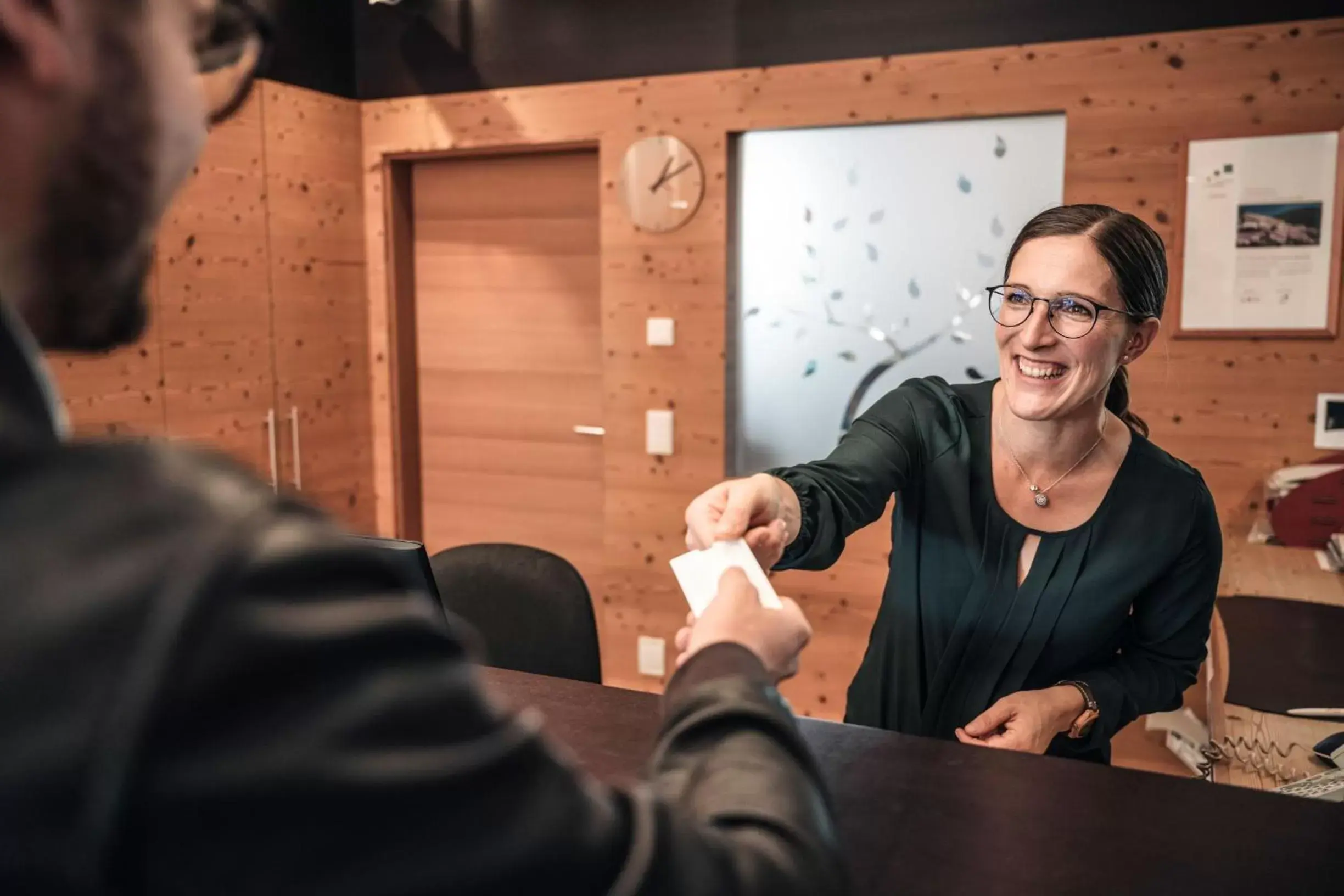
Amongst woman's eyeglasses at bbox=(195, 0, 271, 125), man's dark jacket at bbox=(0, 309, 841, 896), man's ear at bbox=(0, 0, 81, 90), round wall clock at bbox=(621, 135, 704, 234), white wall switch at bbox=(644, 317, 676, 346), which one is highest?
round wall clock at bbox=(621, 135, 704, 234)

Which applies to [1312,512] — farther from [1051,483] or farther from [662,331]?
[662,331]

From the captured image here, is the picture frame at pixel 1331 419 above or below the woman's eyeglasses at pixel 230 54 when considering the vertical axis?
below

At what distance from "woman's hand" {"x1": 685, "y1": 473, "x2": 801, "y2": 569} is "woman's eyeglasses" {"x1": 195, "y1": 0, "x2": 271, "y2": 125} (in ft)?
2.79

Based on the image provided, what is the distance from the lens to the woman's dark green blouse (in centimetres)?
163

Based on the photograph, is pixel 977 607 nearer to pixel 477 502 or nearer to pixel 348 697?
pixel 348 697

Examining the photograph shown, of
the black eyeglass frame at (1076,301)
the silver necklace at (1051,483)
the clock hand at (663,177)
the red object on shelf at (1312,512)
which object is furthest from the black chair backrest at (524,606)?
the red object on shelf at (1312,512)

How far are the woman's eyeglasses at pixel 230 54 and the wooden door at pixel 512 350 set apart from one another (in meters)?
3.52

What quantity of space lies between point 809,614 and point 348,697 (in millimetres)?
3417

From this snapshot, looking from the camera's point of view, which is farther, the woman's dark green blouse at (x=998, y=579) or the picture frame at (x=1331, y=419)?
the picture frame at (x=1331, y=419)

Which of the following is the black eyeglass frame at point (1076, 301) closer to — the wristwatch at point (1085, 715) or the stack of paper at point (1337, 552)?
the wristwatch at point (1085, 715)

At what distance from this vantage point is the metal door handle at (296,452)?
4051 millimetres

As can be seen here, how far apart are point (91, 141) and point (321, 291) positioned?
3908 millimetres

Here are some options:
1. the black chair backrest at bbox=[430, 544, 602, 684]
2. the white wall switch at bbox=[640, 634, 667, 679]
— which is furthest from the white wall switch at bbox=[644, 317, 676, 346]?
the black chair backrest at bbox=[430, 544, 602, 684]

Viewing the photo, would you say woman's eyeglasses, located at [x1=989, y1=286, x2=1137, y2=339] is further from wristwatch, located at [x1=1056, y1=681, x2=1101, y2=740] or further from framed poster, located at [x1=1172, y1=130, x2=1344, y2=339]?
framed poster, located at [x1=1172, y1=130, x2=1344, y2=339]
